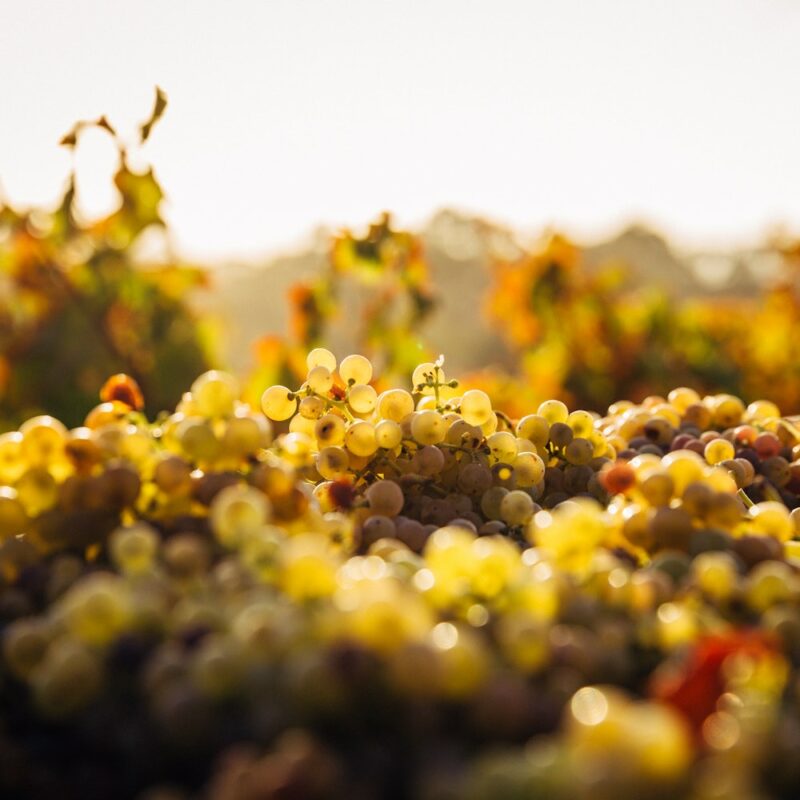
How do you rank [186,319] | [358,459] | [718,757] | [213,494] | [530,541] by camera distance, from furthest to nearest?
[186,319] → [358,459] → [530,541] → [213,494] → [718,757]

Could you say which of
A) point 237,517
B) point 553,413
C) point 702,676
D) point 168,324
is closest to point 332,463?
point 553,413

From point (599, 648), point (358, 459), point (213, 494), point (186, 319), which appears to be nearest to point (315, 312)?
point (186, 319)

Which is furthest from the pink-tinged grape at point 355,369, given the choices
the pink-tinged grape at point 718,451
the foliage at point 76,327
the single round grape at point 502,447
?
the foliage at point 76,327

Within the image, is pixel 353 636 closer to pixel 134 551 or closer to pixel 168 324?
pixel 134 551

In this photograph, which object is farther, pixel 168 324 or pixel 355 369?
pixel 168 324

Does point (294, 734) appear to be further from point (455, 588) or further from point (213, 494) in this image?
point (213, 494)

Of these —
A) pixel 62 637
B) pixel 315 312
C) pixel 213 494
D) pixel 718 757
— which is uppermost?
pixel 315 312
